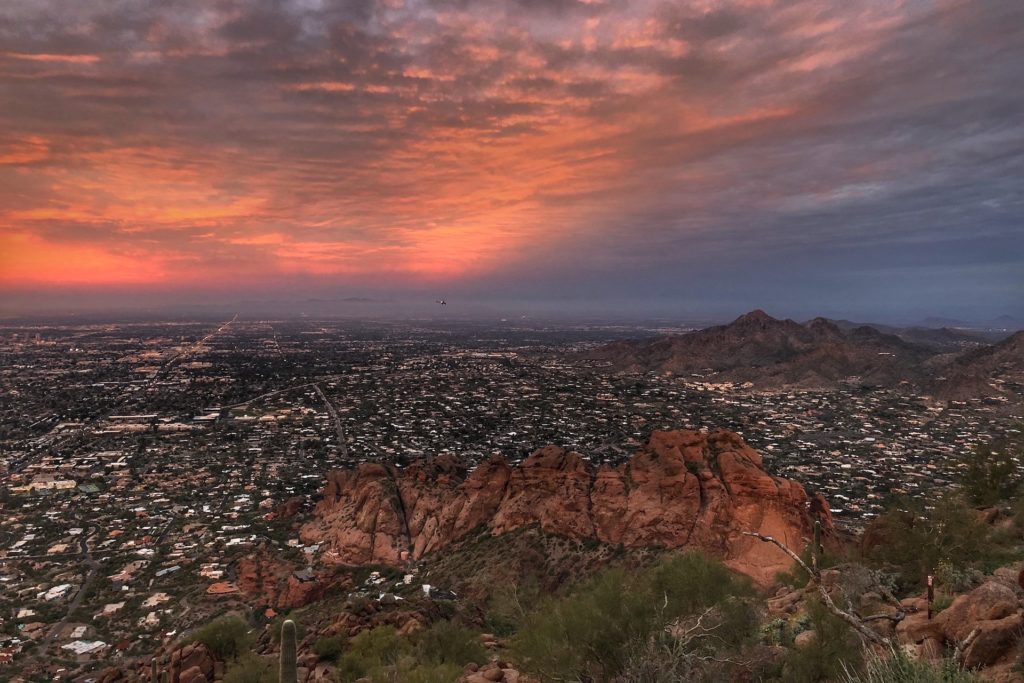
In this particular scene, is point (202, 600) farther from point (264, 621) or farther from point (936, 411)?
point (936, 411)

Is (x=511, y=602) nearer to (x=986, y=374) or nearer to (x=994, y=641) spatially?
(x=994, y=641)

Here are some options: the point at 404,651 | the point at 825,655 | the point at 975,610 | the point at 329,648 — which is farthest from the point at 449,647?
the point at 975,610

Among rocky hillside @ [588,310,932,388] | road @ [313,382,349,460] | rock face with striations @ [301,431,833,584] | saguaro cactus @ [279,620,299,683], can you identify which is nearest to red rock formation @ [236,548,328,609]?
rock face with striations @ [301,431,833,584]

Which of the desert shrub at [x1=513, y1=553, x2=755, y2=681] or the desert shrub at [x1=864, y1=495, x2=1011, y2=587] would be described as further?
the desert shrub at [x1=864, y1=495, x2=1011, y2=587]

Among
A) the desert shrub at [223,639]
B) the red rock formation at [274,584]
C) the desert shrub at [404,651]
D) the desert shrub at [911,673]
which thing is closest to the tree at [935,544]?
the desert shrub at [911,673]

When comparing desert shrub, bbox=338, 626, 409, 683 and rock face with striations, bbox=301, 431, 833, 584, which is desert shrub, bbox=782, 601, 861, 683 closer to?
desert shrub, bbox=338, 626, 409, 683

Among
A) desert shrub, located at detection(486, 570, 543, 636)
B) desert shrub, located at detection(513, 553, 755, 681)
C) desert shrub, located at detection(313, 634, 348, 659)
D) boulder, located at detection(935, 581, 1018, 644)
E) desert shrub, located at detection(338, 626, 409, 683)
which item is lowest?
desert shrub, located at detection(486, 570, 543, 636)
